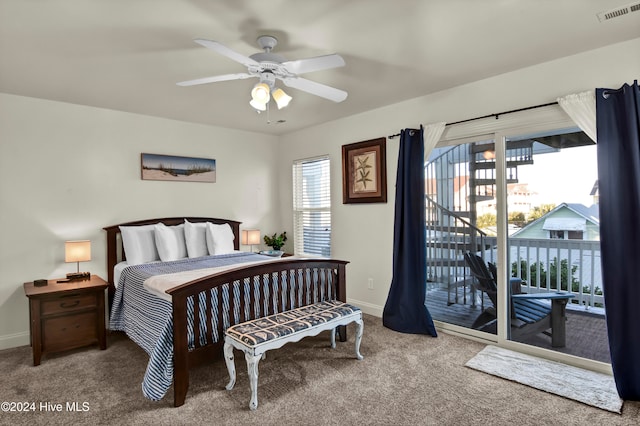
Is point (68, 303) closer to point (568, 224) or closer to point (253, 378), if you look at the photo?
point (253, 378)

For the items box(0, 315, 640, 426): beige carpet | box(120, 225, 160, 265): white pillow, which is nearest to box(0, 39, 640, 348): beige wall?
box(120, 225, 160, 265): white pillow

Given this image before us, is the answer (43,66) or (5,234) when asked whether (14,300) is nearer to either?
(5,234)

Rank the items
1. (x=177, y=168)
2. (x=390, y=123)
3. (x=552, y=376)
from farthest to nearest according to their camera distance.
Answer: (x=177, y=168) → (x=390, y=123) → (x=552, y=376)

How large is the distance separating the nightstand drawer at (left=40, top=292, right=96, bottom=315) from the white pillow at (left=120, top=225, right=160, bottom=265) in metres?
0.54

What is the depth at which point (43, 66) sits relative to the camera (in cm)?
281

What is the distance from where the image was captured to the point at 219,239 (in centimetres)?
434

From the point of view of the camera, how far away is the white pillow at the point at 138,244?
380 centimetres

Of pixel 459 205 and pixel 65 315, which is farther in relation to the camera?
pixel 459 205

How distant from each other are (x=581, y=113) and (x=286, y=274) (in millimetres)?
2668

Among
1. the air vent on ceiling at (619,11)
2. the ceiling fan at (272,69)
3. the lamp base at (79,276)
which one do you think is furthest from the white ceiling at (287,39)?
the lamp base at (79,276)

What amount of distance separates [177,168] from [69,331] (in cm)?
214

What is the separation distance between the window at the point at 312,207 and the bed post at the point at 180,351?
276 centimetres

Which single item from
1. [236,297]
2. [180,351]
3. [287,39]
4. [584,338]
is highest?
[287,39]

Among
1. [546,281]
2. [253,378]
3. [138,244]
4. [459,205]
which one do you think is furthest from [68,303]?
[546,281]
